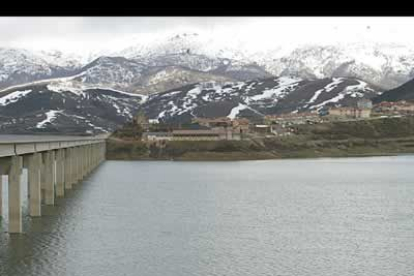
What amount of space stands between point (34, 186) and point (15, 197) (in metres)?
9.01

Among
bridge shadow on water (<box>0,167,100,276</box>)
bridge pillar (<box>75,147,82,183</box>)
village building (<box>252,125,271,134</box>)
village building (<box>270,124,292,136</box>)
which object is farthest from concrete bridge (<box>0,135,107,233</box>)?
village building (<box>252,125,271,134</box>)

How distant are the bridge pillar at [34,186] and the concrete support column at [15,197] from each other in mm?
7357

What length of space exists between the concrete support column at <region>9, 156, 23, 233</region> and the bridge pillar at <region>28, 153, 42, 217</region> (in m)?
7.36

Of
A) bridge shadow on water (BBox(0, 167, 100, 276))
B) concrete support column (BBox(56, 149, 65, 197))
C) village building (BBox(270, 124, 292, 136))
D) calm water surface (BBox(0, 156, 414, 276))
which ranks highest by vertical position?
village building (BBox(270, 124, 292, 136))

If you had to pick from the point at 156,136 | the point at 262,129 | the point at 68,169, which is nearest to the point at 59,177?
the point at 68,169

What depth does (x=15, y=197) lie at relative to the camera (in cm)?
3547

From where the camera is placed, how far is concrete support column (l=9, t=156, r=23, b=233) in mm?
35594

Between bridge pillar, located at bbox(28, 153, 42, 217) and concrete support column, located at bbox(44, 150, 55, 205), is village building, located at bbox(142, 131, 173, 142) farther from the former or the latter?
bridge pillar, located at bbox(28, 153, 42, 217)

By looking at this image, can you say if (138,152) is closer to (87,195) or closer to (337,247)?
(87,195)

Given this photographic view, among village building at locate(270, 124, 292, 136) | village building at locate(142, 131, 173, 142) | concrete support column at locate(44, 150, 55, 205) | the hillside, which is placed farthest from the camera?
village building at locate(270, 124, 292, 136)

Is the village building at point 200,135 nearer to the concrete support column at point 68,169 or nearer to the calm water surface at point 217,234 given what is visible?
the concrete support column at point 68,169

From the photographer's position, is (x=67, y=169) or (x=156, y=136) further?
(x=156, y=136)

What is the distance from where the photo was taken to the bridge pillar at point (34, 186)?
44.4 metres

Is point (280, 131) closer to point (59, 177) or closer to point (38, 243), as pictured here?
point (59, 177)
